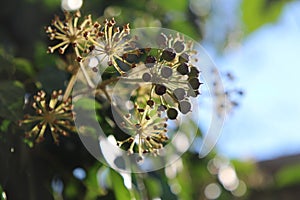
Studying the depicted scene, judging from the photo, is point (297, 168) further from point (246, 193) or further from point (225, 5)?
point (225, 5)

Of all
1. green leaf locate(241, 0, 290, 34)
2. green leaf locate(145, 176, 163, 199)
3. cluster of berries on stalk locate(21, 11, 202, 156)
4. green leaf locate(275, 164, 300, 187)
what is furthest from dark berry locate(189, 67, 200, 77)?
green leaf locate(275, 164, 300, 187)

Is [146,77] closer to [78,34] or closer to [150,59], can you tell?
[150,59]

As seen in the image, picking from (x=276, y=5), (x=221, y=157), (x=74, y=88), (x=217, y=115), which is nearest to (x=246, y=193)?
(x=221, y=157)

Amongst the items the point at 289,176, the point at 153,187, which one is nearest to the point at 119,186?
the point at 153,187

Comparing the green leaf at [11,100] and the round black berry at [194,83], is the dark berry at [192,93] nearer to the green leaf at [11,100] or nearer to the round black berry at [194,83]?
the round black berry at [194,83]

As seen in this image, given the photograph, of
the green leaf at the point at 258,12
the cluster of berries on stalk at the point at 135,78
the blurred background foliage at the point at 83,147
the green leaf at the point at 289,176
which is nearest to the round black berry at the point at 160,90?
the cluster of berries on stalk at the point at 135,78

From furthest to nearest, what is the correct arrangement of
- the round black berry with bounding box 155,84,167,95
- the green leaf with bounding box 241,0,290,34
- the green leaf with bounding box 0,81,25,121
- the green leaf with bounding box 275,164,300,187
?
the green leaf with bounding box 275,164,300,187, the green leaf with bounding box 241,0,290,34, the green leaf with bounding box 0,81,25,121, the round black berry with bounding box 155,84,167,95

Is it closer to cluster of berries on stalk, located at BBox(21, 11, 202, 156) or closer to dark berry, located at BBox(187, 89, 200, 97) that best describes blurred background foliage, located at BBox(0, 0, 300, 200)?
cluster of berries on stalk, located at BBox(21, 11, 202, 156)
